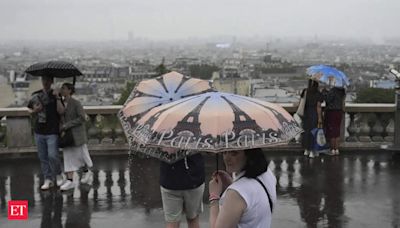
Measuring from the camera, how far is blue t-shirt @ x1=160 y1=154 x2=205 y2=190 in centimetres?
452

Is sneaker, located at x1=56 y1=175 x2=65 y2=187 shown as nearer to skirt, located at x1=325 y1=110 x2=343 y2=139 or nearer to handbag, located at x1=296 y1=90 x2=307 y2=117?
Answer: handbag, located at x1=296 y1=90 x2=307 y2=117

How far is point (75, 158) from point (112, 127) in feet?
9.60

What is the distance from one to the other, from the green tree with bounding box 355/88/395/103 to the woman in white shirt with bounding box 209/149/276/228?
1000cm

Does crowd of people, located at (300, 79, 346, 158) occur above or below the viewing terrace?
above

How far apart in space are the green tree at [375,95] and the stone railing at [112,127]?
6.59 feet

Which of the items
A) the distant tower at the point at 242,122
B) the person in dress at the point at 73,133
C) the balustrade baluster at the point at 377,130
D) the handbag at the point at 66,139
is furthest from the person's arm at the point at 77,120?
the balustrade baluster at the point at 377,130

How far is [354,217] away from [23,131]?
6318 mm

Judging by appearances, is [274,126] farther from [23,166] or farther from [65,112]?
[23,166]

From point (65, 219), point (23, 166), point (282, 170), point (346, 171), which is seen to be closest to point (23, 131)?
point (23, 166)

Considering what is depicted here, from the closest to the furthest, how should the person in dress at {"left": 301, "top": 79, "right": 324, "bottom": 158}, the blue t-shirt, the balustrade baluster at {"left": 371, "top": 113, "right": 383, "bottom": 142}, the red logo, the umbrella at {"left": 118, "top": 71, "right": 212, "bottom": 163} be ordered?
the blue t-shirt → the umbrella at {"left": 118, "top": 71, "right": 212, "bottom": 163} → the red logo → the person in dress at {"left": 301, "top": 79, "right": 324, "bottom": 158} → the balustrade baluster at {"left": 371, "top": 113, "right": 383, "bottom": 142}

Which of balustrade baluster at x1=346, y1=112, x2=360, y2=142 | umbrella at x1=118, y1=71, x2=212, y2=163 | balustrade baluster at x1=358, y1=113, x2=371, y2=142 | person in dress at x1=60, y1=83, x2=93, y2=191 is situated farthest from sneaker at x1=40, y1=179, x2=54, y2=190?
balustrade baluster at x1=358, y1=113, x2=371, y2=142

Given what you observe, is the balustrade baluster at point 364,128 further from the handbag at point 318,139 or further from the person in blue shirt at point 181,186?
the person in blue shirt at point 181,186

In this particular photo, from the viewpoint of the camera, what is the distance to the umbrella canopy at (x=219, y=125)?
293 cm

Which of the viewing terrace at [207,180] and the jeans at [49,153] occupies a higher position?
the jeans at [49,153]
